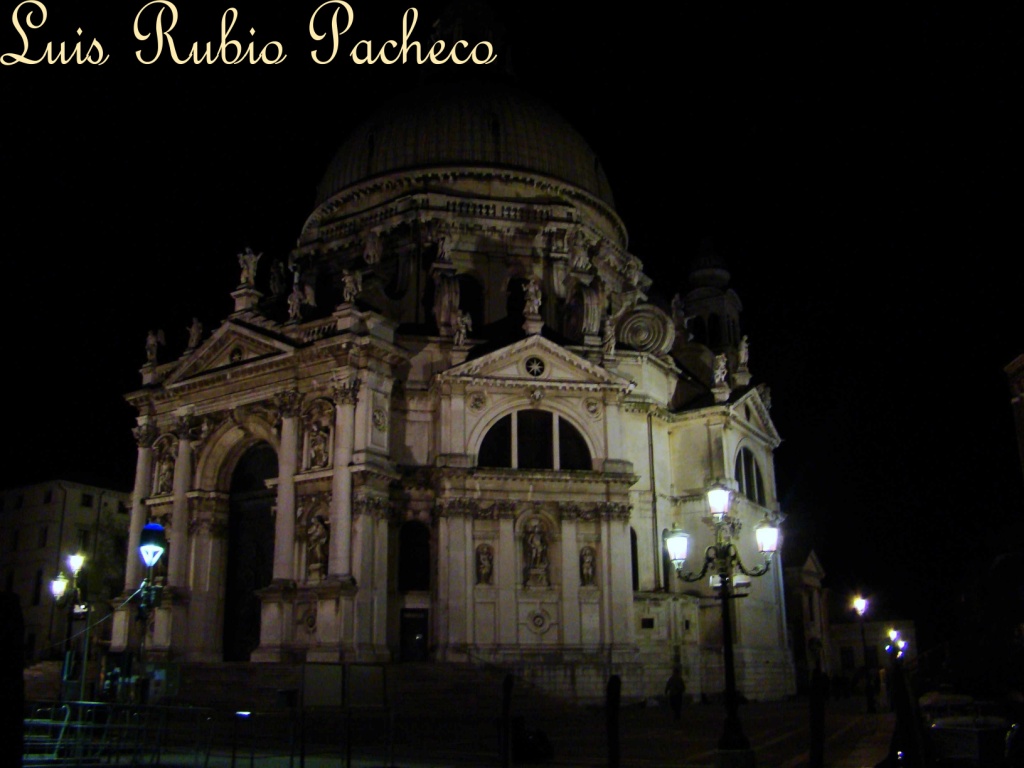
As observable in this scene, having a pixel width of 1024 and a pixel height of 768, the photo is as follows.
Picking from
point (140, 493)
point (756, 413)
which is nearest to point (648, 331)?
point (756, 413)

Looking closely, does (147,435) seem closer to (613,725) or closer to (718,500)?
(718,500)

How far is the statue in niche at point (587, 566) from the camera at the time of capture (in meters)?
36.0

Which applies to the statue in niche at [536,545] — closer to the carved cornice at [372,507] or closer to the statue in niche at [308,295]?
the carved cornice at [372,507]

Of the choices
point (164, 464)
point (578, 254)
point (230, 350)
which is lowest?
point (164, 464)

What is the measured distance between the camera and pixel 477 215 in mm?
43438

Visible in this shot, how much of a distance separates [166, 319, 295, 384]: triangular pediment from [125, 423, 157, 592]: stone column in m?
2.51

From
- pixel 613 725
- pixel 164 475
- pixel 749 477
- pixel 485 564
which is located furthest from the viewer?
pixel 749 477

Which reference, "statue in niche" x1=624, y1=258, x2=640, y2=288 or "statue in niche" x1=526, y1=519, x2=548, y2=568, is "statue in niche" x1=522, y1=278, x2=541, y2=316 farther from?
"statue in niche" x1=624, y1=258, x2=640, y2=288

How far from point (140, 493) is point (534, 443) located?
15760 mm

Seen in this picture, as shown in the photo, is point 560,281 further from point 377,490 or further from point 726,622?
point 726,622

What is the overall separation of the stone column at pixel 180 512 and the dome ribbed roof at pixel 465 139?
14.4m

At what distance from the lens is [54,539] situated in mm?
59531

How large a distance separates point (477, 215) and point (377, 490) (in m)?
14.5

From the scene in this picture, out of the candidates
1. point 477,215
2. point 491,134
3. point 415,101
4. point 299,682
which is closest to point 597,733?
point 299,682
